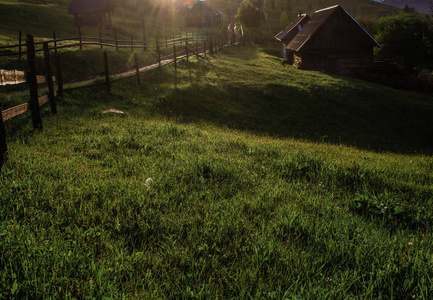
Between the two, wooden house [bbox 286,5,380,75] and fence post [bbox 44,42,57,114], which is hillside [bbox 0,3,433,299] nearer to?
fence post [bbox 44,42,57,114]

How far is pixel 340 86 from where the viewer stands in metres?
22.6

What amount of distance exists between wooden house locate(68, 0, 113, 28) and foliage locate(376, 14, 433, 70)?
43.5 meters

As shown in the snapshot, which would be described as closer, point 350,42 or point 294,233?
point 294,233

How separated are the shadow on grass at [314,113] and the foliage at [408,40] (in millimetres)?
24352

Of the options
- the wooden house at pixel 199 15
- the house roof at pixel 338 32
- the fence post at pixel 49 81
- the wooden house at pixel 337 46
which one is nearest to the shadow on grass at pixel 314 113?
the fence post at pixel 49 81

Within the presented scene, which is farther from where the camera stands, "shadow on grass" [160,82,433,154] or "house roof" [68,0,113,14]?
"house roof" [68,0,113,14]

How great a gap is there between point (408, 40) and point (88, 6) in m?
49.5

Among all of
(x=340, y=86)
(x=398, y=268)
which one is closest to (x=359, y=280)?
(x=398, y=268)

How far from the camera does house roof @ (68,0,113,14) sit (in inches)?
1641

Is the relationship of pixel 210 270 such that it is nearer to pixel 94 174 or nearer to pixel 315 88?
pixel 94 174

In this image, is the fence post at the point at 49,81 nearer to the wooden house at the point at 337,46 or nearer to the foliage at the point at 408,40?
the wooden house at the point at 337,46

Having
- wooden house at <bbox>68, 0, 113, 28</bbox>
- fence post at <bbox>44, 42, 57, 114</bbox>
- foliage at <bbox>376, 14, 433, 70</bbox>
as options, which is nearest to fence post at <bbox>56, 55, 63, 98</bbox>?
fence post at <bbox>44, 42, 57, 114</bbox>

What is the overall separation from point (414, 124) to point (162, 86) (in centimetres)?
1675

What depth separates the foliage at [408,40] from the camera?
39562mm
